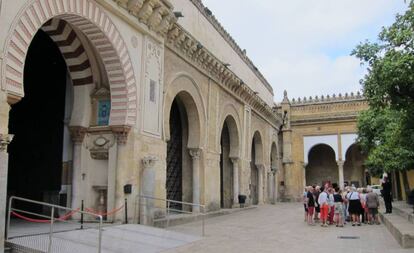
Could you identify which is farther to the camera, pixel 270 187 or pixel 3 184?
pixel 270 187

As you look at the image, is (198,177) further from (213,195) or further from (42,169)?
(42,169)

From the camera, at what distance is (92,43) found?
9.95 m

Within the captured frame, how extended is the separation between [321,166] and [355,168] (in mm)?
2593

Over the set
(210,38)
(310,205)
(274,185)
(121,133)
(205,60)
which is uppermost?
(210,38)

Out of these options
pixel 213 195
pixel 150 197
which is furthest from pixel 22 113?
pixel 213 195

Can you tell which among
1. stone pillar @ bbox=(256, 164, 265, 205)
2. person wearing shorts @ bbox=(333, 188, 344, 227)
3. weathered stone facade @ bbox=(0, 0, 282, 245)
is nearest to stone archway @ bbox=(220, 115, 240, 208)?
stone pillar @ bbox=(256, 164, 265, 205)

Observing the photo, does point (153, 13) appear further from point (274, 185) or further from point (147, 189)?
point (274, 185)

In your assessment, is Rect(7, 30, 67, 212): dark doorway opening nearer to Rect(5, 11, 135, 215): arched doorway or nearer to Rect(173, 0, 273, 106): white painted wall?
Rect(5, 11, 135, 215): arched doorway

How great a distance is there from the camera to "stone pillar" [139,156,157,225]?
35.0 feet

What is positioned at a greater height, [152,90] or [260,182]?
[152,90]

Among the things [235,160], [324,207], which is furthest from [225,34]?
[324,207]

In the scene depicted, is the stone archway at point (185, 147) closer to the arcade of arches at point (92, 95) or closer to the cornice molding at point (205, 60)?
the arcade of arches at point (92, 95)

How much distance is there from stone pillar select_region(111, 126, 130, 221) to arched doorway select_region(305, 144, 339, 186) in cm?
2550

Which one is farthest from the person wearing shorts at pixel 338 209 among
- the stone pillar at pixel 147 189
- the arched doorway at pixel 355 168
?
the arched doorway at pixel 355 168
